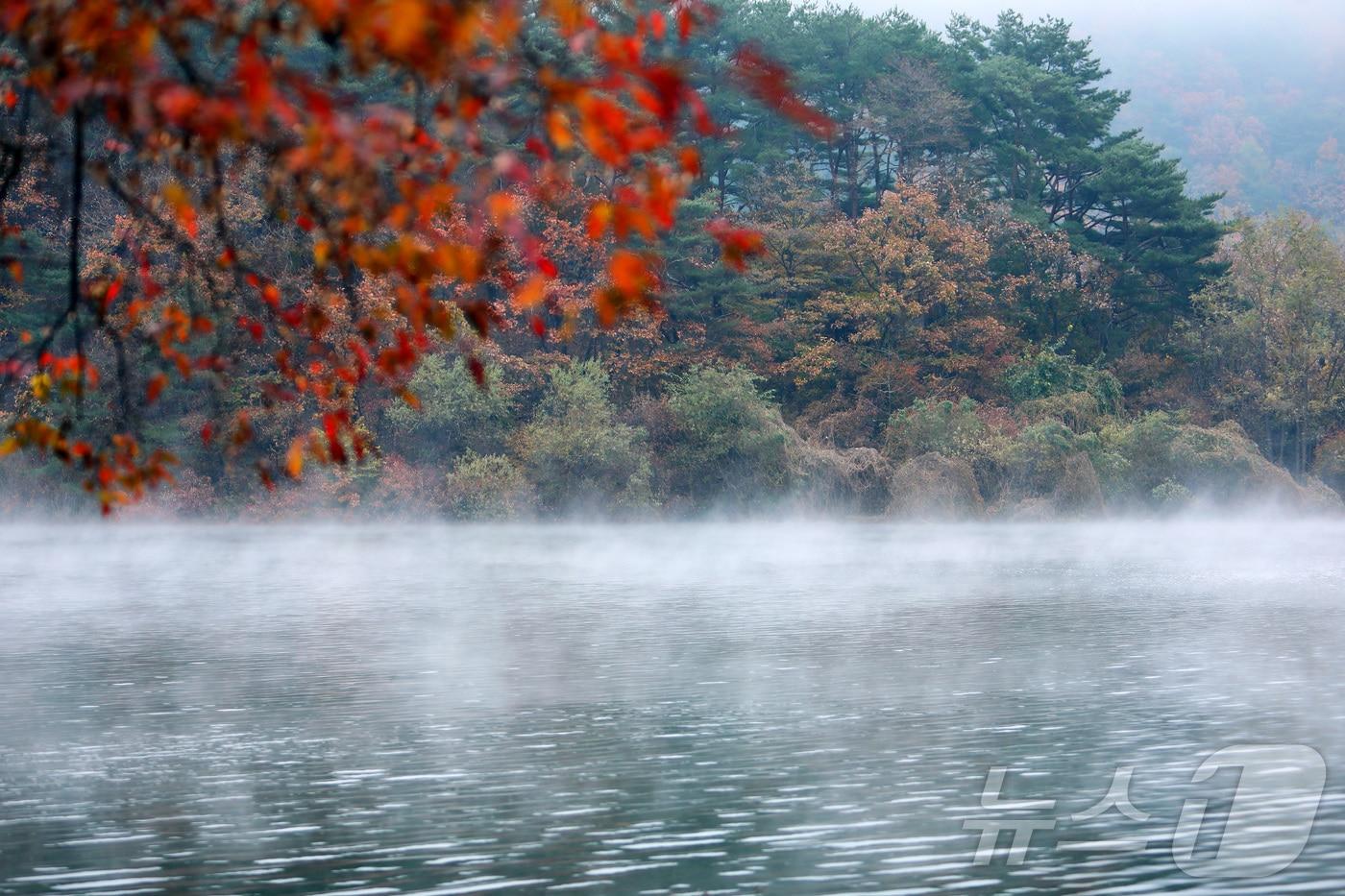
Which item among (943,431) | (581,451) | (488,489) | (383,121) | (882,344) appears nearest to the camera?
(383,121)

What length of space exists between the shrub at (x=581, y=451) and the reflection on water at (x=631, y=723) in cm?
2235

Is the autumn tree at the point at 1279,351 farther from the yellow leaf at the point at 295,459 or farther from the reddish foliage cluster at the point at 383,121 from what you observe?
the reddish foliage cluster at the point at 383,121

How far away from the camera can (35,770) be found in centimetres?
1448

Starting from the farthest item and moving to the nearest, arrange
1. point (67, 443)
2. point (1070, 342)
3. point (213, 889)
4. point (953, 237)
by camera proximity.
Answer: point (1070, 342) < point (953, 237) < point (213, 889) < point (67, 443)

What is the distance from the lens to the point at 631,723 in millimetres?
16734

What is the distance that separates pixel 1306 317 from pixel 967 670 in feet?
174

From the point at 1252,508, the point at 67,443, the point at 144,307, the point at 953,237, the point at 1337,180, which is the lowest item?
the point at 1252,508

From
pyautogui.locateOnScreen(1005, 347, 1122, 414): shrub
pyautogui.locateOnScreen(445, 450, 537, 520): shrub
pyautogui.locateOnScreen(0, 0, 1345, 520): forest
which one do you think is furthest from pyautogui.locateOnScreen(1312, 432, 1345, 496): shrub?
pyautogui.locateOnScreen(445, 450, 537, 520): shrub

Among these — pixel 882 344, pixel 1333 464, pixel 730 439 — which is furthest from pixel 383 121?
pixel 1333 464

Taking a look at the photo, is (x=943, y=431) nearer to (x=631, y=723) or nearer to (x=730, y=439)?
(x=730, y=439)

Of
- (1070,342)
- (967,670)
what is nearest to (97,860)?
(967,670)

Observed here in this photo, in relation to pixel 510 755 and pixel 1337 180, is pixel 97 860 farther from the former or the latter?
pixel 1337 180

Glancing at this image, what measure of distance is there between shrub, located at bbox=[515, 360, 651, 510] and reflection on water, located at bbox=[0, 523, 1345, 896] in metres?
22.3

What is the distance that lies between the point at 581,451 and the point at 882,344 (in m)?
15.9
